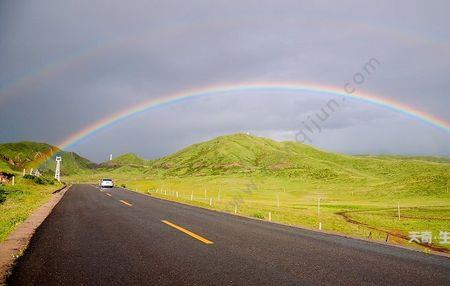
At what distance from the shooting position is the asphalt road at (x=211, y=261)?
6.61m

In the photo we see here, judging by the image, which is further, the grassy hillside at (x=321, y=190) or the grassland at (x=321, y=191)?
the grassy hillside at (x=321, y=190)

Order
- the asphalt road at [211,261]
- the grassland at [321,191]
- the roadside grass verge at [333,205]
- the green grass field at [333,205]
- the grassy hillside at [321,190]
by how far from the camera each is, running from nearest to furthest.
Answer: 1. the asphalt road at [211,261]
2. the roadside grass verge at [333,205]
3. the green grass field at [333,205]
4. the grassland at [321,191]
5. the grassy hillside at [321,190]

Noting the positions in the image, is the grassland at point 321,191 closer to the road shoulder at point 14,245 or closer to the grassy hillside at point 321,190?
the grassy hillside at point 321,190

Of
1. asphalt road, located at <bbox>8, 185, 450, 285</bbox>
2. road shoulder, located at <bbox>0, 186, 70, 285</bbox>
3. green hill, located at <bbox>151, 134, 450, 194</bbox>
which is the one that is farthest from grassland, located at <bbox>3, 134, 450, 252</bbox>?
road shoulder, located at <bbox>0, 186, 70, 285</bbox>

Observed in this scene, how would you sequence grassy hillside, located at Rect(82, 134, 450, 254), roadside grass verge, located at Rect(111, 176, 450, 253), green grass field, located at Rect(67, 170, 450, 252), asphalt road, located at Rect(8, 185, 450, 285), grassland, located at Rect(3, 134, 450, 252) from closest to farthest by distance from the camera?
asphalt road, located at Rect(8, 185, 450, 285), roadside grass verge, located at Rect(111, 176, 450, 253), green grass field, located at Rect(67, 170, 450, 252), grassland, located at Rect(3, 134, 450, 252), grassy hillside, located at Rect(82, 134, 450, 254)

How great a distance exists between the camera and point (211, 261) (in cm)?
799

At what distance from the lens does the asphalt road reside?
260 inches

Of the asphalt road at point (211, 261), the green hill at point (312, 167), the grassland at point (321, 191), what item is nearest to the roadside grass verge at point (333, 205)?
the grassland at point (321, 191)

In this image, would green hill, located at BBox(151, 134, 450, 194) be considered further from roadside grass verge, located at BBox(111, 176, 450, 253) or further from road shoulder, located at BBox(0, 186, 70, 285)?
road shoulder, located at BBox(0, 186, 70, 285)

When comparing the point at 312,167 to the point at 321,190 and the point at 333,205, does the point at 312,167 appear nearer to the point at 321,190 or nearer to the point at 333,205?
the point at 321,190

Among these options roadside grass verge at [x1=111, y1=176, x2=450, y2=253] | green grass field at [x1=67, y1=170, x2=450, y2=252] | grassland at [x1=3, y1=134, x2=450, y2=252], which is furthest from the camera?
grassland at [x1=3, y1=134, x2=450, y2=252]

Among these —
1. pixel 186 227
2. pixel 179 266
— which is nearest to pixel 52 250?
pixel 179 266

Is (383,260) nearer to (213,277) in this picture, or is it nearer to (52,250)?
(213,277)

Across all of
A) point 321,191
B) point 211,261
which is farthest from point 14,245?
point 321,191
